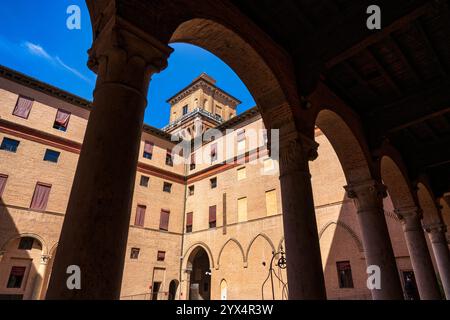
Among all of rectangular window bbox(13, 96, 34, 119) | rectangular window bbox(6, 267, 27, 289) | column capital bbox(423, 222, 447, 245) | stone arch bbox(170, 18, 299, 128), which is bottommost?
rectangular window bbox(6, 267, 27, 289)

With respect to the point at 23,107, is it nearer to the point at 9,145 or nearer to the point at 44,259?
the point at 9,145

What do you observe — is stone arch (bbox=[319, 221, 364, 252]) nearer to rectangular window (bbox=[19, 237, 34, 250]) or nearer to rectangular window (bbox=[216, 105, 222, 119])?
rectangular window (bbox=[19, 237, 34, 250])

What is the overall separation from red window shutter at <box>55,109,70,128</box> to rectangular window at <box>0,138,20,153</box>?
2.91 metres

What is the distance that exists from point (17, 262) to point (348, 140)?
711 inches

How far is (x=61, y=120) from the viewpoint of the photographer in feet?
63.8

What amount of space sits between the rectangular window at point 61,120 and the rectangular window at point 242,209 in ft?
43.3

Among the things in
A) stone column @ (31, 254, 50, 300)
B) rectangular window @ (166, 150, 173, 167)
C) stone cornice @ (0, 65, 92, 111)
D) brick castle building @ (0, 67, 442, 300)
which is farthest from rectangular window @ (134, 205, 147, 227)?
stone cornice @ (0, 65, 92, 111)

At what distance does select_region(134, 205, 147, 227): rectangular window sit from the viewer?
2108 cm

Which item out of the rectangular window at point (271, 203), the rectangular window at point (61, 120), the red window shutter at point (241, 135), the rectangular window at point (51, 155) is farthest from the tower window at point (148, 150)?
the rectangular window at point (271, 203)

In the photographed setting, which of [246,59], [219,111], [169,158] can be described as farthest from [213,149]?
[246,59]

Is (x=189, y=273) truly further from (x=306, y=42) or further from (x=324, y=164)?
(x=306, y=42)

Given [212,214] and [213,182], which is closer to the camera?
[212,214]

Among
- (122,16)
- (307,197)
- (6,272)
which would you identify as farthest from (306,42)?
(6,272)

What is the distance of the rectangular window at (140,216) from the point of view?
2108 cm
